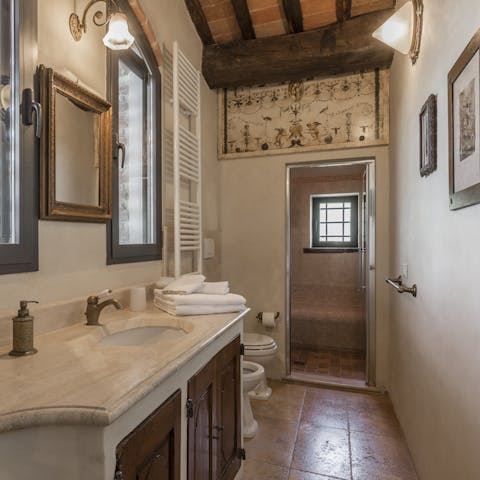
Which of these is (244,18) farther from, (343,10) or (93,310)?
(93,310)

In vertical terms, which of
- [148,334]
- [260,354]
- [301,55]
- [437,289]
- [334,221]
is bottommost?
[260,354]

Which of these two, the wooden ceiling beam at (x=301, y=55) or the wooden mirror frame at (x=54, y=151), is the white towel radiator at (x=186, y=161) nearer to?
the wooden ceiling beam at (x=301, y=55)

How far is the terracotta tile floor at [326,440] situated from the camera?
1.86 metres

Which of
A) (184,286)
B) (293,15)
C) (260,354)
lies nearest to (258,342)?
(260,354)

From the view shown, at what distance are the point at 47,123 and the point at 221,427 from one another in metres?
1.43

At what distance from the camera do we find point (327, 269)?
14.1ft

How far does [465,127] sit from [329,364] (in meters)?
2.88

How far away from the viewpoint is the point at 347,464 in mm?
1916

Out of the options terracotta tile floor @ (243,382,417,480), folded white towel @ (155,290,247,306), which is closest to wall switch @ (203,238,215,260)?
folded white towel @ (155,290,247,306)

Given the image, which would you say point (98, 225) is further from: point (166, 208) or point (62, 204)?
point (166, 208)

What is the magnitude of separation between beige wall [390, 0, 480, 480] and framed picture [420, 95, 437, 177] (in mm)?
45

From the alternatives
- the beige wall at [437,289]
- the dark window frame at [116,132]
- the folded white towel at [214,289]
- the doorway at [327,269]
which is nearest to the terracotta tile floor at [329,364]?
the doorway at [327,269]

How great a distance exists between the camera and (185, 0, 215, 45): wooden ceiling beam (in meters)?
2.65

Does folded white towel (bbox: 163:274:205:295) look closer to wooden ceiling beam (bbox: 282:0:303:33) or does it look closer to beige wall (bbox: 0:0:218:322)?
beige wall (bbox: 0:0:218:322)
